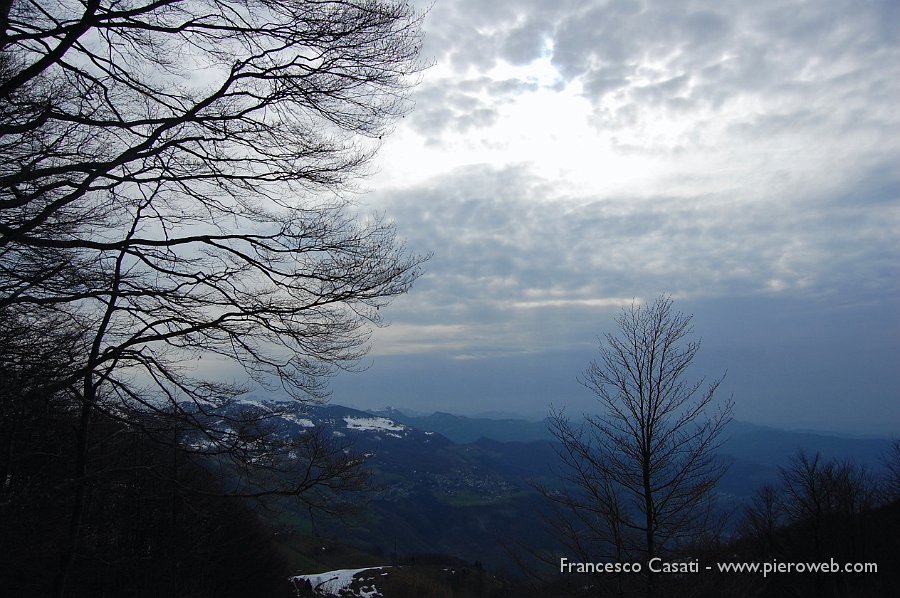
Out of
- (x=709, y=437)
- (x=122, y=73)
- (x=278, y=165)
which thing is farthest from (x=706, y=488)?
(x=122, y=73)

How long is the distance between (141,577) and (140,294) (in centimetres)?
1830

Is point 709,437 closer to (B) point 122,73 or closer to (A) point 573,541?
(A) point 573,541

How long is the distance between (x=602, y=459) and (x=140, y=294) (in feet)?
23.6

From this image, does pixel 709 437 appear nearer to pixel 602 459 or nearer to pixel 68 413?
pixel 602 459

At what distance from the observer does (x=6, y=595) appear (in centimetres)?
1088

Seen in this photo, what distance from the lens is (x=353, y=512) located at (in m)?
7.11

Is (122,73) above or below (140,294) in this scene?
above

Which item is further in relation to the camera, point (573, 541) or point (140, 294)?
point (573, 541)

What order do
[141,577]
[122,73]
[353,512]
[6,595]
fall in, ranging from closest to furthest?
[122,73] < [353,512] < [6,595] < [141,577]

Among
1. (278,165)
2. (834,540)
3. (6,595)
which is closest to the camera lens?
(278,165)

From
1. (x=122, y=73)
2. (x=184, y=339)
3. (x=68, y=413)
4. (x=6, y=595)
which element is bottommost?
(x=6, y=595)

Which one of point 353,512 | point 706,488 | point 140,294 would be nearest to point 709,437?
point 706,488

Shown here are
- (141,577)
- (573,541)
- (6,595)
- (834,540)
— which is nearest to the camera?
(573,541)

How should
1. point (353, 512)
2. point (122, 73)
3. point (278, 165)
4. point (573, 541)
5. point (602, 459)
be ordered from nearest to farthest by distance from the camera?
point (122, 73) → point (278, 165) → point (353, 512) → point (573, 541) → point (602, 459)
